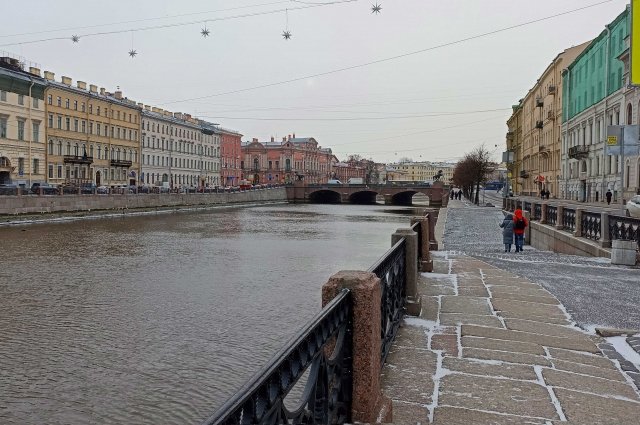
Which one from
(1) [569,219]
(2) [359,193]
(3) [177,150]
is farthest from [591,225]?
(2) [359,193]

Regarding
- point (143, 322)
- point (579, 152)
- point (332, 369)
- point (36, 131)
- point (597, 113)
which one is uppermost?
point (597, 113)

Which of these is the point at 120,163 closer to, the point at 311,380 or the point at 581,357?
the point at 581,357

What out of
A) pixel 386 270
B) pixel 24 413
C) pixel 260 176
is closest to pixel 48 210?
pixel 24 413

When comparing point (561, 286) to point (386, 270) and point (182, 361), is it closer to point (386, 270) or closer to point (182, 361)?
point (386, 270)

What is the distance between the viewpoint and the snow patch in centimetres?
609

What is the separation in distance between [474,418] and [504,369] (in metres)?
1.30

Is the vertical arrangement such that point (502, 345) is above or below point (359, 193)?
below

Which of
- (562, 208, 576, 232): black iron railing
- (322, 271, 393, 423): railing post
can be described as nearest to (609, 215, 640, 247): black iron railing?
(562, 208, 576, 232): black iron railing

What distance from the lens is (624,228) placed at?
13.7 meters

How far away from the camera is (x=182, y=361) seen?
912 cm

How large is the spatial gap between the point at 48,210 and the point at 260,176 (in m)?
93.1

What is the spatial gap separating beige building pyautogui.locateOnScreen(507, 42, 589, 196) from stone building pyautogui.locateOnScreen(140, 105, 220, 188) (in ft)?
151

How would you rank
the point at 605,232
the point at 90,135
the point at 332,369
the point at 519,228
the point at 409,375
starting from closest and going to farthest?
the point at 332,369 → the point at 409,375 → the point at 605,232 → the point at 519,228 → the point at 90,135

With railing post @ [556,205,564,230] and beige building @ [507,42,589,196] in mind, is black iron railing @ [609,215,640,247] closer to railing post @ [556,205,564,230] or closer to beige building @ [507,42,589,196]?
railing post @ [556,205,564,230]
